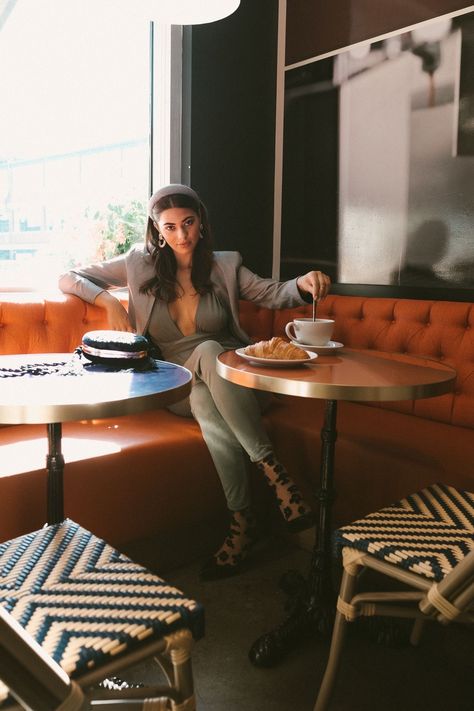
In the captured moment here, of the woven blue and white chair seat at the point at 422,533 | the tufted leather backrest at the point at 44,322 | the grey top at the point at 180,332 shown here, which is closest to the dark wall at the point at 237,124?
the grey top at the point at 180,332

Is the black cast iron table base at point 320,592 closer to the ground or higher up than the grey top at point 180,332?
closer to the ground

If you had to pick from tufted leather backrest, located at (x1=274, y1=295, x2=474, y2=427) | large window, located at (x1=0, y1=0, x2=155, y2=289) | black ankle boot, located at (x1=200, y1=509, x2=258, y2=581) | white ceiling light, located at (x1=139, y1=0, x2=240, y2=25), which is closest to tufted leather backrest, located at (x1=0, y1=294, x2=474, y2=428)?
tufted leather backrest, located at (x1=274, y1=295, x2=474, y2=427)

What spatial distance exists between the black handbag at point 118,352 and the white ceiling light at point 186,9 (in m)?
1.04

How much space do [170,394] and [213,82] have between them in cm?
228

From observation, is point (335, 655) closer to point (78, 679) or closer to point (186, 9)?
point (78, 679)

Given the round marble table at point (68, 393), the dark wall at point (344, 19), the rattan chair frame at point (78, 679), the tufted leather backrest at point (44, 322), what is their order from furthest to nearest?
1. the dark wall at point (344, 19)
2. the tufted leather backrest at point (44, 322)
3. the round marble table at point (68, 393)
4. the rattan chair frame at point (78, 679)

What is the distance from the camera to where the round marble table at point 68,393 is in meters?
1.09

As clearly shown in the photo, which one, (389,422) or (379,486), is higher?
(389,422)

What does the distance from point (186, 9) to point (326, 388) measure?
1.30 m

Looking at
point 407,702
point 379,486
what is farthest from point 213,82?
point 407,702

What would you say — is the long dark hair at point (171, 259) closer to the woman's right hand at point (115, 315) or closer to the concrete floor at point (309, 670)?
the woman's right hand at point (115, 315)

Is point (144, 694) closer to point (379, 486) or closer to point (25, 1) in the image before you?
point (379, 486)

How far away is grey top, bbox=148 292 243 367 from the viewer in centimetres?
226

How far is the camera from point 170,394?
125 cm
